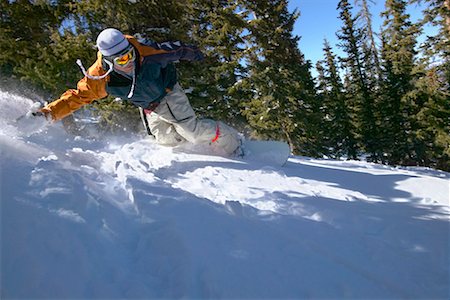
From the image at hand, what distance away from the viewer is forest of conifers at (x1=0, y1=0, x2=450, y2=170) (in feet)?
28.3

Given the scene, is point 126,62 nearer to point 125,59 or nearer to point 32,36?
point 125,59

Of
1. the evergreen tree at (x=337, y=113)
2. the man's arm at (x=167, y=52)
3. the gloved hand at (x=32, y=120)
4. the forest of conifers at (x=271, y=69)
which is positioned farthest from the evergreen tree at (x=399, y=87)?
the gloved hand at (x=32, y=120)

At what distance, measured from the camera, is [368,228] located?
9.30 feet

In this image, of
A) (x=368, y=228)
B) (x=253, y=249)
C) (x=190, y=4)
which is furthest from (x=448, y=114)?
(x=253, y=249)

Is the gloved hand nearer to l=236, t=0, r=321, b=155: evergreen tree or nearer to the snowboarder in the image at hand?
the snowboarder

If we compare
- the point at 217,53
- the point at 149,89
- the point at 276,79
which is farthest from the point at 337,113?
the point at 149,89

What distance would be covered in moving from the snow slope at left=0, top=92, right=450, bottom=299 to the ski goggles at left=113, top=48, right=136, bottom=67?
1.53 m

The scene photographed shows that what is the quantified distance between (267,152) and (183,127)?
1.85 metres

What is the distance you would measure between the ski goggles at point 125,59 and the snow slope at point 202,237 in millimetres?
1532

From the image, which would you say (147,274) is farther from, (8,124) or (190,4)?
(190,4)

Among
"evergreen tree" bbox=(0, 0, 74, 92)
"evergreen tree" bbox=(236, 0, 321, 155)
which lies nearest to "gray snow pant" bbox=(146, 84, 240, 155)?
"evergreen tree" bbox=(0, 0, 74, 92)

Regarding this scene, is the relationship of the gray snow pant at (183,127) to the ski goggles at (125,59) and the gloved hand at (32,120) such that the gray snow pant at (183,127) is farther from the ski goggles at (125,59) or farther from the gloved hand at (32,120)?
A: the gloved hand at (32,120)

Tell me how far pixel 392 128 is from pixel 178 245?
22641 mm

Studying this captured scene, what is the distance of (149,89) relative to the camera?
193 inches
